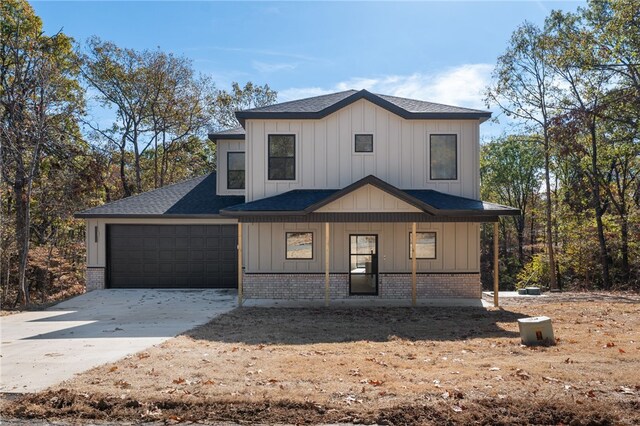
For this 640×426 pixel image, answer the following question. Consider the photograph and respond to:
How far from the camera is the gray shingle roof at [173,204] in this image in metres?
17.0

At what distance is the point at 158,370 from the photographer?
696 cm

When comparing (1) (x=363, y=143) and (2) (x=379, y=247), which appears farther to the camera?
(1) (x=363, y=143)

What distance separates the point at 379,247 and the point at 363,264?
0.73m

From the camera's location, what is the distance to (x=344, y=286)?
15.2m

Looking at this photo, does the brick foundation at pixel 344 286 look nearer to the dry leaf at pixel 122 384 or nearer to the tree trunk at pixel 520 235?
the dry leaf at pixel 122 384

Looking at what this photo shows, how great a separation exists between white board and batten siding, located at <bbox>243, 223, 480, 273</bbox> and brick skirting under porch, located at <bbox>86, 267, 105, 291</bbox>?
224 inches

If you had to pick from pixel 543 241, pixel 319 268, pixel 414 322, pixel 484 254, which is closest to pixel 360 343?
pixel 414 322

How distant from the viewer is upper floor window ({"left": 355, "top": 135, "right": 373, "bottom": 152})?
15.6 meters

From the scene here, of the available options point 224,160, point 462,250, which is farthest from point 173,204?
point 462,250

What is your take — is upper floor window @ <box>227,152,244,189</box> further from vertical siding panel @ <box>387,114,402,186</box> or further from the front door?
vertical siding panel @ <box>387,114,402,186</box>

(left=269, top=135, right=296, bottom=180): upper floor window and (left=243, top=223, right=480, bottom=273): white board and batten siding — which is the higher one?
(left=269, top=135, right=296, bottom=180): upper floor window

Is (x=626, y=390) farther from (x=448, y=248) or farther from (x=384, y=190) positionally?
(x=448, y=248)

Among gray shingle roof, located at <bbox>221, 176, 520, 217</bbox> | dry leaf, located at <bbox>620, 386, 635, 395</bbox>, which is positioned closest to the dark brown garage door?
gray shingle roof, located at <bbox>221, 176, 520, 217</bbox>

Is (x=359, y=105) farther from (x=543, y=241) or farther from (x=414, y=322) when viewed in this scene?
(x=543, y=241)
